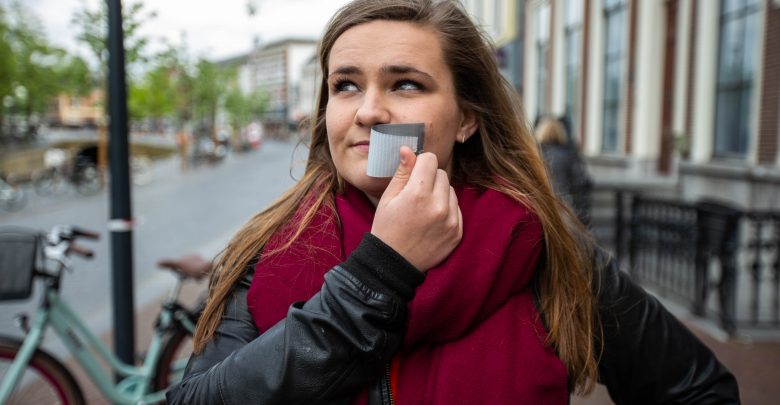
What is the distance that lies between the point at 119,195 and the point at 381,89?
208cm

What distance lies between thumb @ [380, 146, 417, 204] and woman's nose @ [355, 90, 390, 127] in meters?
0.12

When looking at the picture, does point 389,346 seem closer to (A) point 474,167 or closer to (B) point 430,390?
(B) point 430,390

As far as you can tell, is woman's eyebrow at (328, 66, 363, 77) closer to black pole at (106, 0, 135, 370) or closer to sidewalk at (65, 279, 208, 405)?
black pole at (106, 0, 135, 370)

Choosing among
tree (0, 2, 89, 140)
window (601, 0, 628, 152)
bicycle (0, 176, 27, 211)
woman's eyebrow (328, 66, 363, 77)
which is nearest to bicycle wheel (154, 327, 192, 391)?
woman's eyebrow (328, 66, 363, 77)

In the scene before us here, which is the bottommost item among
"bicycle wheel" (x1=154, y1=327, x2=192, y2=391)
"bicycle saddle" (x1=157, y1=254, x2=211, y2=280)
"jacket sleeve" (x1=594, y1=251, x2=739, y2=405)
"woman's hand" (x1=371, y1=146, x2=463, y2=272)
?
"bicycle wheel" (x1=154, y1=327, x2=192, y2=391)

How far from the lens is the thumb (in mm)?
1018

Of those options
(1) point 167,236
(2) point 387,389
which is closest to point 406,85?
(2) point 387,389

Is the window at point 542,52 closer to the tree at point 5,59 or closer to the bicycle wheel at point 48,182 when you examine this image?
the bicycle wheel at point 48,182

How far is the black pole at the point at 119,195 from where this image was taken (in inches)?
104

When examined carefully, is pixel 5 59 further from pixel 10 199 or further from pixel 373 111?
pixel 373 111

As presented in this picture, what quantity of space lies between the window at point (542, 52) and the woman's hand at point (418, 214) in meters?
17.1

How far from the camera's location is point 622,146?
13008 millimetres

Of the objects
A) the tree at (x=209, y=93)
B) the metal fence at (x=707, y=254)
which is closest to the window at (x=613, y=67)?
the metal fence at (x=707, y=254)

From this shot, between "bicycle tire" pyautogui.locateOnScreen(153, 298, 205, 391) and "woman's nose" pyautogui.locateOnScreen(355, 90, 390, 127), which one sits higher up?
"woman's nose" pyautogui.locateOnScreen(355, 90, 390, 127)
